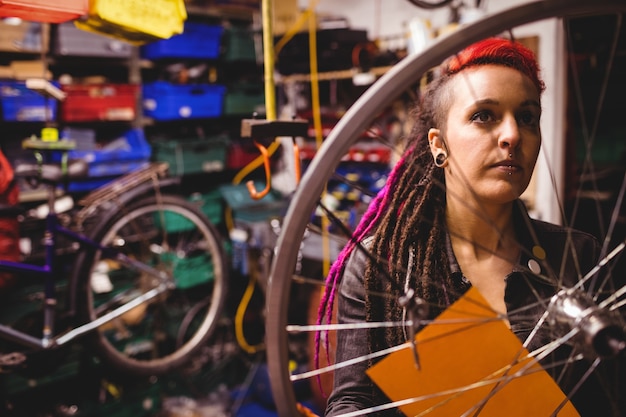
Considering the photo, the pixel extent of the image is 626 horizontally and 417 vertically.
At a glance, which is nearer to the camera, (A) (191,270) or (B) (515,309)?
(B) (515,309)

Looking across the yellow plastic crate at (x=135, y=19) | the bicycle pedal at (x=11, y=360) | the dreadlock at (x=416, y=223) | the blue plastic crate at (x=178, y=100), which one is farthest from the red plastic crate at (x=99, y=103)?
the dreadlock at (x=416, y=223)

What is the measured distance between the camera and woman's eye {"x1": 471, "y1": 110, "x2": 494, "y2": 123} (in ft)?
3.01

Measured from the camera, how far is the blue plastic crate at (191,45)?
10.5ft

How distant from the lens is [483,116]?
921 millimetres

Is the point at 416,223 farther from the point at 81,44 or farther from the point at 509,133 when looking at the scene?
the point at 81,44

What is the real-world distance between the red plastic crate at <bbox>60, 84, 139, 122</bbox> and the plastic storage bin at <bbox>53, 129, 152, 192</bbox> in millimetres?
142

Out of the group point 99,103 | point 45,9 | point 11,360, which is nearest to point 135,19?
point 45,9

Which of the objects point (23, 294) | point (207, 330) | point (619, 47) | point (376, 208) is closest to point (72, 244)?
point (23, 294)

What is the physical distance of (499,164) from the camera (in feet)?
2.97

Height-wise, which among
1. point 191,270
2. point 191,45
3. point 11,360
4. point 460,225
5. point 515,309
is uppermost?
point 191,45

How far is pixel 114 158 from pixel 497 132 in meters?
2.59

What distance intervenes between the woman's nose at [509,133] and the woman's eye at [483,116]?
0.03m

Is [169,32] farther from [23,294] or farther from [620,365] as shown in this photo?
[23,294]

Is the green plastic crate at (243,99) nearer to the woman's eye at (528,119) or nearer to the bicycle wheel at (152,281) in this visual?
the bicycle wheel at (152,281)
